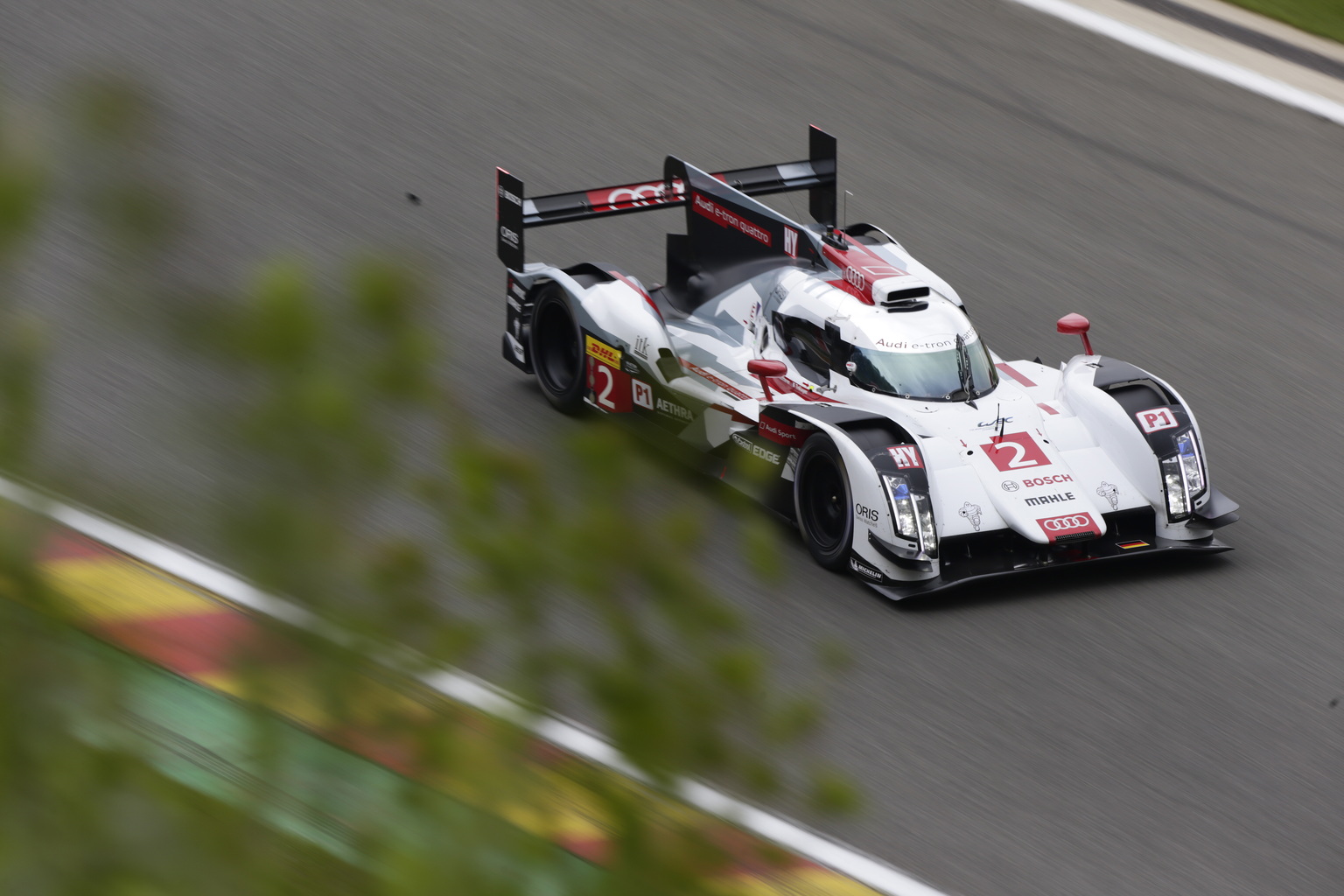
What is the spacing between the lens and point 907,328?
8.61 metres

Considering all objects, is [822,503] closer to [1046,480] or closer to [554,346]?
[1046,480]

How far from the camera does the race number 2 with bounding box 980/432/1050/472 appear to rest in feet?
26.5

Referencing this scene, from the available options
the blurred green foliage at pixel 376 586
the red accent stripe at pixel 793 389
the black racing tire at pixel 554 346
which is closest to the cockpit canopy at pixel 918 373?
the red accent stripe at pixel 793 389

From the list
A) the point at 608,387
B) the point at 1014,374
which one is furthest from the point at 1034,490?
the point at 608,387

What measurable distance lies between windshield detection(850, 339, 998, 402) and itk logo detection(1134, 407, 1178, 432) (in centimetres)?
81

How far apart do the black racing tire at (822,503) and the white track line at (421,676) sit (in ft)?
20.4

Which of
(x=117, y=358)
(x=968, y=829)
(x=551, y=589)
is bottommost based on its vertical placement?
(x=968, y=829)

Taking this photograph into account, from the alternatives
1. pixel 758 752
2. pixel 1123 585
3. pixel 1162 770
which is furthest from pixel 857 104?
pixel 758 752

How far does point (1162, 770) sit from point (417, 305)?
6.13 metres

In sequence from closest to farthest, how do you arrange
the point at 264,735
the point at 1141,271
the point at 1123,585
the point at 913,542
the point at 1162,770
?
the point at 264,735 < the point at 1162,770 < the point at 913,542 < the point at 1123,585 < the point at 1141,271

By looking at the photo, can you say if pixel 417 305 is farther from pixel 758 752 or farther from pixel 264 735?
pixel 758 752

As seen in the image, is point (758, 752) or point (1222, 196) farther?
point (1222, 196)

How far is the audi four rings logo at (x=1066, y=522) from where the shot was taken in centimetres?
780

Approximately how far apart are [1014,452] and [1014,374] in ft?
3.41
